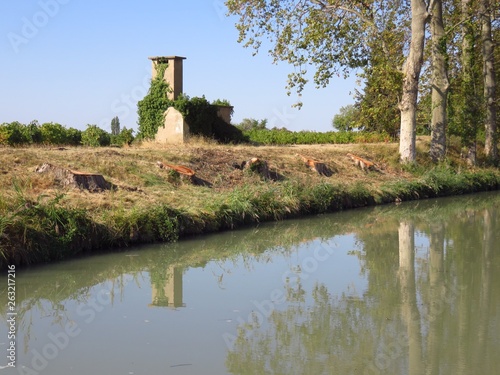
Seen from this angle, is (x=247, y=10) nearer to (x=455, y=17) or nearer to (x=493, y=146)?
(x=455, y=17)

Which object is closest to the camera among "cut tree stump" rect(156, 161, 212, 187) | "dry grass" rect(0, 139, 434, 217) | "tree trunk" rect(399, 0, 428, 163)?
"dry grass" rect(0, 139, 434, 217)

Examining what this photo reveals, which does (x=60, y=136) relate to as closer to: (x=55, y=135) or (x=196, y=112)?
(x=55, y=135)

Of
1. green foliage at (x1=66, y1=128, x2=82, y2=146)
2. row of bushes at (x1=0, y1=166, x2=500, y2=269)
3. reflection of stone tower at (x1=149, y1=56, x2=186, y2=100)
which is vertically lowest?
row of bushes at (x1=0, y1=166, x2=500, y2=269)

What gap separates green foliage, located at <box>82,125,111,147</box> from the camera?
27.5 meters

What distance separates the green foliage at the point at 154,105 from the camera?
2966 centimetres

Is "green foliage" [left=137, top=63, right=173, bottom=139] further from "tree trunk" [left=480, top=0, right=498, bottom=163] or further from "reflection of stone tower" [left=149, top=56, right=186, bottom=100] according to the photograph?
"tree trunk" [left=480, top=0, right=498, bottom=163]

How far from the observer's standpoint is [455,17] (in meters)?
30.4

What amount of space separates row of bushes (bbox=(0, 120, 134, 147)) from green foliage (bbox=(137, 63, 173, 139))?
999 mm

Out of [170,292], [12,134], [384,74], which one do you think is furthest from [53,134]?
[170,292]

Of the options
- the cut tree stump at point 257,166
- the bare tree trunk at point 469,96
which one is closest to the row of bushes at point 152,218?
the cut tree stump at point 257,166

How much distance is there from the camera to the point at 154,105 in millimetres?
29828

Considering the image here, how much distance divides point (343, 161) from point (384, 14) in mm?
6140

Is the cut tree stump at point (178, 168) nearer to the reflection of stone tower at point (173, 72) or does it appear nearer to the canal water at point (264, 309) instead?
the canal water at point (264, 309)

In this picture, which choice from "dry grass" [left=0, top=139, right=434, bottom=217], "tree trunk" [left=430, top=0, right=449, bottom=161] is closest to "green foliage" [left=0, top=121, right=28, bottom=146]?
"dry grass" [left=0, top=139, right=434, bottom=217]
